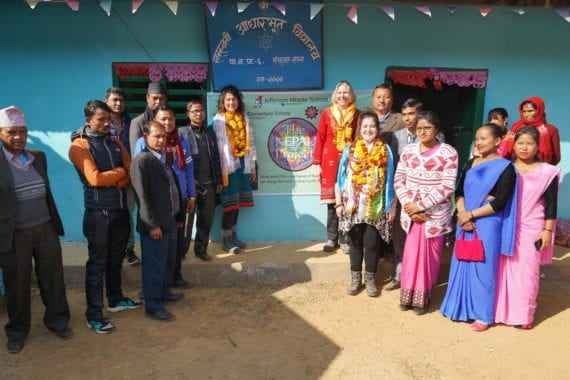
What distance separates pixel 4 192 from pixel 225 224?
2276 millimetres

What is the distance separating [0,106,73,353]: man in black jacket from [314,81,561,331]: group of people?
2.49 m

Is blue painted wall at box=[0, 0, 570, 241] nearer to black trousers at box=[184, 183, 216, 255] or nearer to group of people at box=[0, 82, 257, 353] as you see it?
black trousers at box=[184, 183, 216, 255]

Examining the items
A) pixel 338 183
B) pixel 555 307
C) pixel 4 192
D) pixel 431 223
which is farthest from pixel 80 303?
pixel 555 307

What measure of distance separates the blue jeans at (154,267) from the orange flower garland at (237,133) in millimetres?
1291

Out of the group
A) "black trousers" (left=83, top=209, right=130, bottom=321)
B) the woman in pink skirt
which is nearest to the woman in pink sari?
the woman in pink skirt

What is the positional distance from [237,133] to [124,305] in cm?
208

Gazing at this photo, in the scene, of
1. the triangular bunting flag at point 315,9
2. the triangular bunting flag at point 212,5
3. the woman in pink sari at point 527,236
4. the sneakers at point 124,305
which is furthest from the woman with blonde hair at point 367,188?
the sneakers at point 124,305

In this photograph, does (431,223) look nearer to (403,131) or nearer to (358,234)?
(358,234)

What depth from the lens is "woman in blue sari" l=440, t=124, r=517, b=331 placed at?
3385 millimetres

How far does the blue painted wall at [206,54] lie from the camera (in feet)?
15.4

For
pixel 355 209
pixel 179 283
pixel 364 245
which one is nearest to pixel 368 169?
pixel 355 209

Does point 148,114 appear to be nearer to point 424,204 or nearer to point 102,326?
point 102,326

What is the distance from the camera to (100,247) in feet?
11.2

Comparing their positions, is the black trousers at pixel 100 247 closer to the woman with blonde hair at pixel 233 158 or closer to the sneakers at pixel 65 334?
the sneakers at pixel 65 334
